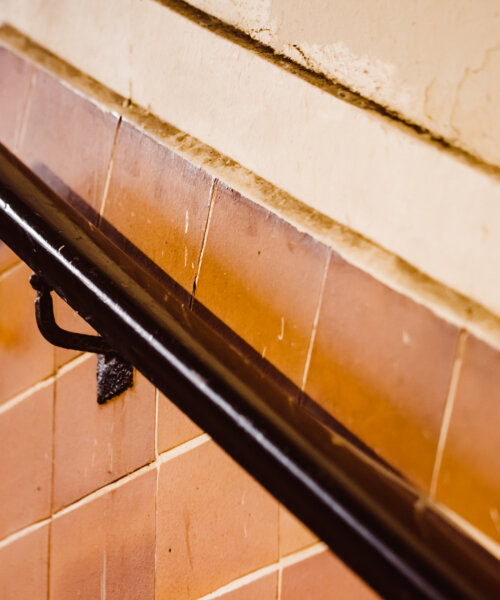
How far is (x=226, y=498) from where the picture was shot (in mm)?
854

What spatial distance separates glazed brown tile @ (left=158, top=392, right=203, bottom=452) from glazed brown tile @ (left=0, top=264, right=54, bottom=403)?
0.99 ft

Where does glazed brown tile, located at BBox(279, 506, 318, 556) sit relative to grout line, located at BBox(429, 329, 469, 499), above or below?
below

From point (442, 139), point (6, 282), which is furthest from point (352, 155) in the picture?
point (6, 282)

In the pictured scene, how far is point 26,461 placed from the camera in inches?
45.8

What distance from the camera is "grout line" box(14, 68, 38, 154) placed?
1298mm

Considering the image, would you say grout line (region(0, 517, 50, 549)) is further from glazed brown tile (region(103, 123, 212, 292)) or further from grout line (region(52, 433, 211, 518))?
glazed brown tile (region(103, 123, 212, 292))

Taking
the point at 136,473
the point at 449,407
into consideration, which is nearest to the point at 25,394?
the point at 136,473

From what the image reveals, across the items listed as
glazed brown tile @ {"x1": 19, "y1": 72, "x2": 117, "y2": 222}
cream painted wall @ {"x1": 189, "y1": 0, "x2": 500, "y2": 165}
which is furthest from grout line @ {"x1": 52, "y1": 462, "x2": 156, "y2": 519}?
cream painted wall @ {"x1": 189, "y1": 0, "x2": 500, "y2": 165}

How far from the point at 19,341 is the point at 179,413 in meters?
0.47

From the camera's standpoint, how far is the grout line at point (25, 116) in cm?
130

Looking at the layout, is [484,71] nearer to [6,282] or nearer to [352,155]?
[352,155]

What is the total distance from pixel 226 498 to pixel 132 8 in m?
0.81

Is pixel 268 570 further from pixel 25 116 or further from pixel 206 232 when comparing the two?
pixel 25 116

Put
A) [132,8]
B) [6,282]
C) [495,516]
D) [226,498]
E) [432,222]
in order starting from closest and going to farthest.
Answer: [495,516] < [432,222] < [226,498] < [132,8] < [6,282]
